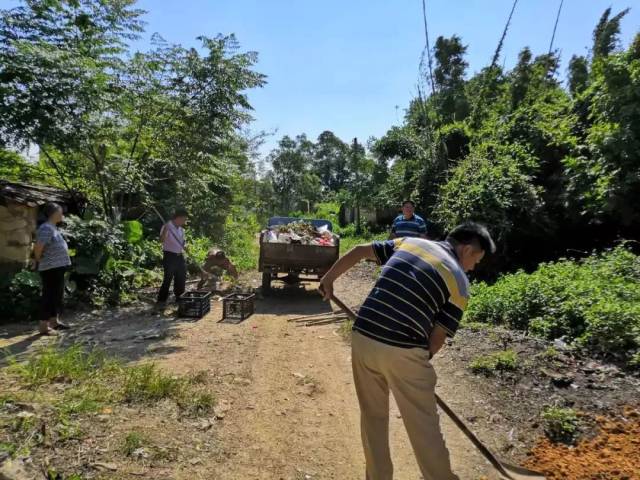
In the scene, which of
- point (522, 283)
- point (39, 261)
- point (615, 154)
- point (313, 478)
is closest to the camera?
point (313, 478)

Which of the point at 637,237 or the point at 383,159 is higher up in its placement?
the point at 383,159

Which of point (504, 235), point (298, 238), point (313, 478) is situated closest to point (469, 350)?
point (313, 478)

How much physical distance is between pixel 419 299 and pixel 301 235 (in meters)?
8.15

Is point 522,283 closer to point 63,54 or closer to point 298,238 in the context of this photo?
point 298,238

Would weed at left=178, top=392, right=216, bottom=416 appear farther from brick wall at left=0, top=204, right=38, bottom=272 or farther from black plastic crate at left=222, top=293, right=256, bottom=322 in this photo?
brick wall at left=0, top=204, right=38, bottom=272

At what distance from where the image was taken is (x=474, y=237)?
288cm

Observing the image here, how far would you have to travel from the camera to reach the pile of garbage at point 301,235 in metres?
10.2

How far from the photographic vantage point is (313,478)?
11.6ft

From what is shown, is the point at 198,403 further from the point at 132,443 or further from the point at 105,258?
the point at 105,258

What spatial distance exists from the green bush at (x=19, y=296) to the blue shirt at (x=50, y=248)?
1154 millimetres

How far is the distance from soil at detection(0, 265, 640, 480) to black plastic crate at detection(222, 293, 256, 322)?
628 mm

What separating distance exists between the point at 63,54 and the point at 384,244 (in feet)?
24.7

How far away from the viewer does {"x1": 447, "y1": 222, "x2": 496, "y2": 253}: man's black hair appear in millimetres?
2861

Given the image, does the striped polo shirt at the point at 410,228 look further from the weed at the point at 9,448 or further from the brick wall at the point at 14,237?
the brick wall at the point at 14,237
